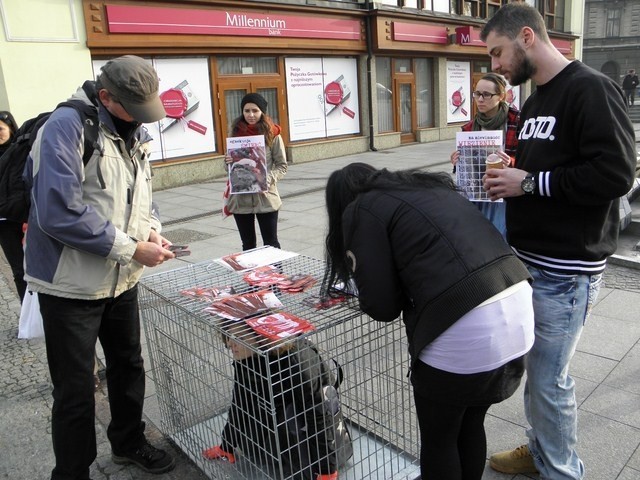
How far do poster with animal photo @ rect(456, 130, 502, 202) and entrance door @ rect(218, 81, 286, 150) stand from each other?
8890mm

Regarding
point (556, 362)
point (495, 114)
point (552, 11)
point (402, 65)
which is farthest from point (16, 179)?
point (552, 11)

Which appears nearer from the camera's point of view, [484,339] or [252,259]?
[484,339]

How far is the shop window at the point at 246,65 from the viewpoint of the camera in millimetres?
12352

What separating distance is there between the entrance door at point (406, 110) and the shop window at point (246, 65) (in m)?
5.10

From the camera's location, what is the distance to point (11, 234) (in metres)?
3.91

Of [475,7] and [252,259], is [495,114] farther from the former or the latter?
[475,7]

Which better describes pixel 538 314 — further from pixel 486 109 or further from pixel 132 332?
pixel 486 109

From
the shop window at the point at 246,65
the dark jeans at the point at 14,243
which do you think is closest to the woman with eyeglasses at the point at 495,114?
the dark jeans at the point at 14,243

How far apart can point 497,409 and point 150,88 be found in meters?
2.41

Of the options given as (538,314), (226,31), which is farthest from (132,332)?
(226,31)

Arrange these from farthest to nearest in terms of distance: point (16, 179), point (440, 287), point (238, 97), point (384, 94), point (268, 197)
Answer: point (384, 94) → point (238, 97) → point (268, 197) → point (16, 179) → point (440, 287)

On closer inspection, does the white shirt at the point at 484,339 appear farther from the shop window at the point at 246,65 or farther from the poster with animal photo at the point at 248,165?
the shop window at the point at 246,65

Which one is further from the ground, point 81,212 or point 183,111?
point 183,111

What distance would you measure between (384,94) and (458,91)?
13.6ft
